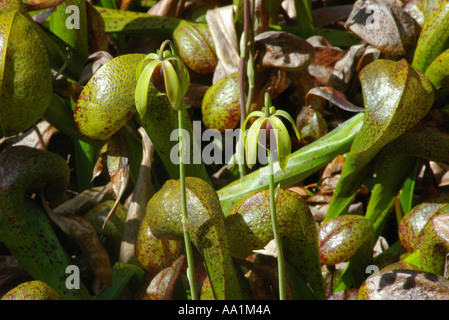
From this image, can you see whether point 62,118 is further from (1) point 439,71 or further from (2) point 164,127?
(1) point 439,71

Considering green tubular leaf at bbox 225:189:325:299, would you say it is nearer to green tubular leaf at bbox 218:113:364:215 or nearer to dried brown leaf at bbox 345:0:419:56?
green tubular leaf at bbox 218:113:364:215

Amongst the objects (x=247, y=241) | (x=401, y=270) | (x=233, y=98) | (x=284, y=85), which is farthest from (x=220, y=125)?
(x=401, y=270)

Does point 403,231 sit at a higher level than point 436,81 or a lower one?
lower

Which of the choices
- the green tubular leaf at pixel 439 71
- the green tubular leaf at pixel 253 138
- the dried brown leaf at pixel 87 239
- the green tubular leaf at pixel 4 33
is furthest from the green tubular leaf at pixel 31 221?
the green tubular leaf at pixel 439 71

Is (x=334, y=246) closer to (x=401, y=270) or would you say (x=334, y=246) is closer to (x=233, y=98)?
(x=401, y=270)

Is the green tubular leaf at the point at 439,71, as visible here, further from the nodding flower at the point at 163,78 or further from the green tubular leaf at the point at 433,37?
the nodding flower at the point at 163,78
